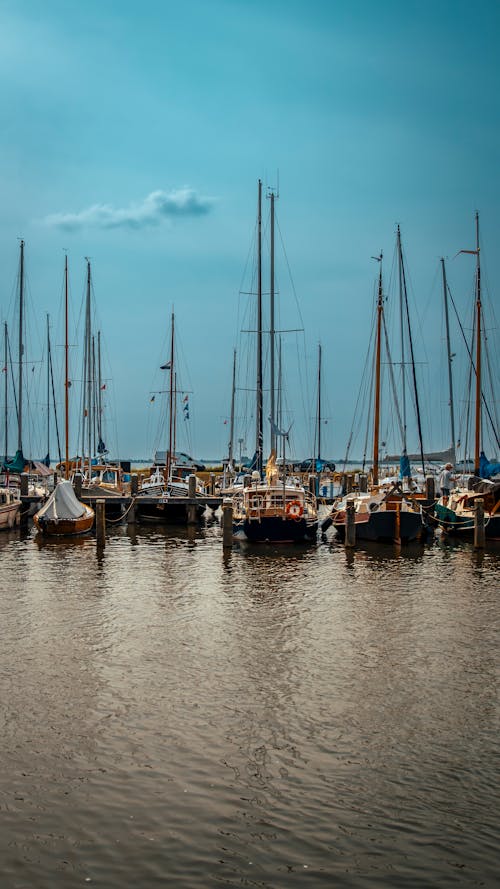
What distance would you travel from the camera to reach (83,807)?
949 centimetres

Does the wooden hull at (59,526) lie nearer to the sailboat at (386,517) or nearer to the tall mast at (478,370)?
the sailboat at (386,517)

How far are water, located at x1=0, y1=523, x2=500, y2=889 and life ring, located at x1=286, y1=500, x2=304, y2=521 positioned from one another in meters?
10.6

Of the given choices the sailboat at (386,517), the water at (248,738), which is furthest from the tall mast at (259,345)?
the water at (248,738)

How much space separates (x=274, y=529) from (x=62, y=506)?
10609 millimetres

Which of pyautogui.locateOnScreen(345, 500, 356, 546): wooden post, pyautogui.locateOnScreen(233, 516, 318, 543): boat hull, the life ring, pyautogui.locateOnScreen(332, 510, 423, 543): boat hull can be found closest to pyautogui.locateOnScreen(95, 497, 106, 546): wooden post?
pyautogui.locateOnScreen(233, 516, 318, 543): boat hull

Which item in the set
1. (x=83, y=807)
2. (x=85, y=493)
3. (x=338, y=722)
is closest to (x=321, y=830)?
(x=83, y=807)

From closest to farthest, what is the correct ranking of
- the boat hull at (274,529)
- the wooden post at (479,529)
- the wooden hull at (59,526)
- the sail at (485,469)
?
the wooden post at (479,529) < the boat hull at (274,529) < the wooden hull at (59,526) < the sail at (485,469)

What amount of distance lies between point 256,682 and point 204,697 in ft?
4.27

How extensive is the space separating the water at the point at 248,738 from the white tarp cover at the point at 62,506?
1377 cm

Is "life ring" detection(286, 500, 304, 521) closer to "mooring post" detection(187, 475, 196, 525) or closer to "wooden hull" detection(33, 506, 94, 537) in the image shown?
"mooring post" detection(187, 475, 196, 525)

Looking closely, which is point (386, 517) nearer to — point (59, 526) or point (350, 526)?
point (350, 526)

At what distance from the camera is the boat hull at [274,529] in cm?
3444

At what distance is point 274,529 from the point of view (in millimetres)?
34688

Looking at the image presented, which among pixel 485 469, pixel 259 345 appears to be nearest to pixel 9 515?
pixel 259 345
